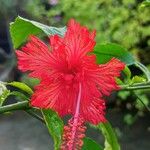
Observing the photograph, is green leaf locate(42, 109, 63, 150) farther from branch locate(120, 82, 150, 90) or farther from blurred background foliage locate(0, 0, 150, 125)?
blurred background foliage locate(0, 0, 150, 125)

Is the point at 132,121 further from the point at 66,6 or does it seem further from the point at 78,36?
the point at 78,36

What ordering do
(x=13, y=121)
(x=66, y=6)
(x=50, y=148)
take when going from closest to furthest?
1. (x=50, y=148)
2. (x=66, y=6)
3. (x=13, y=121)

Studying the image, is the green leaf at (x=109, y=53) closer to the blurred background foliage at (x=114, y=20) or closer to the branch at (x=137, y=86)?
the branch at (x=137, y=86)

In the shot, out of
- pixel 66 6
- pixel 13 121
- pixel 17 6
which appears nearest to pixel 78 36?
pixel 66 6

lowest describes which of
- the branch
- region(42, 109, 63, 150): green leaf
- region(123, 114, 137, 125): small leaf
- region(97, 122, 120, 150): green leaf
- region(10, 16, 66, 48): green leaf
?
region(123, 114, 137, 125): small leaf

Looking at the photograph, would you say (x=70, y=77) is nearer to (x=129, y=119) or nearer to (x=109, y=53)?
(x=109, y=53)

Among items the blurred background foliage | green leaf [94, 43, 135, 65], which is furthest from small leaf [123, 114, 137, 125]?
green leaf [94, 43, 135, 65]

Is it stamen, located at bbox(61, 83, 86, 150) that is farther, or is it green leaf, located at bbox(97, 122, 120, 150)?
green leaf, located at bbox(97, 122, 120, 150)
